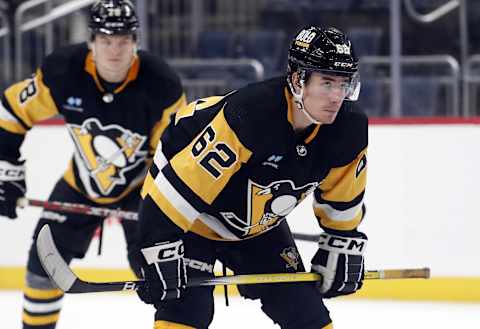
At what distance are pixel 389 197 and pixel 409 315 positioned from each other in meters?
0.55

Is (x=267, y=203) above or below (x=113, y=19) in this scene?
below

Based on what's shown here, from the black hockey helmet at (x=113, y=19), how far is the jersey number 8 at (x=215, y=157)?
3.16 feet

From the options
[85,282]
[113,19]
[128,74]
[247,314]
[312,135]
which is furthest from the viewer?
[247,314]

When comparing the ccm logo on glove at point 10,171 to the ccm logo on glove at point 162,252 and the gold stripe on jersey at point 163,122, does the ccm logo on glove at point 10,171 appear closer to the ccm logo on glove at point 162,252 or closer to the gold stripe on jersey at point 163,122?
the gold stripe on jersey at point 163,122

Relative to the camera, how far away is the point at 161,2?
589 cm

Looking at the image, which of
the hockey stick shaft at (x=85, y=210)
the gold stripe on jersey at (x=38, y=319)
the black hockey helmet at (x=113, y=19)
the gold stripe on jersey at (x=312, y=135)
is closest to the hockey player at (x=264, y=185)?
the gold stripe on jersey at (x=312, y=135)

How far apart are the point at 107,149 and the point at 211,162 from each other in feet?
3.73

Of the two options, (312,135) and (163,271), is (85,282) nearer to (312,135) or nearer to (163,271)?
(163,271)

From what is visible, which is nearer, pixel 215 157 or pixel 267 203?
pixel 215 157

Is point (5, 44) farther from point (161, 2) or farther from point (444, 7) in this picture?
point (444, 7)

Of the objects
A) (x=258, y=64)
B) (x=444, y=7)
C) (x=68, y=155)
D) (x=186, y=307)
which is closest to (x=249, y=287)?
(x=186, y=307)

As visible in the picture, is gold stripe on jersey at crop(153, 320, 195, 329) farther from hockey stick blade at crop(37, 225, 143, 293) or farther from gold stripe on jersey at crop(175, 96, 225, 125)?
gold stripe on jersey at crop(175, 96, 225, 125)

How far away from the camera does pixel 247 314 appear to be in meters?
4.38

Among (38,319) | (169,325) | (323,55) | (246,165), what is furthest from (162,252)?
(38,319)
